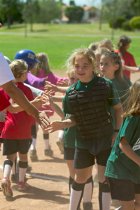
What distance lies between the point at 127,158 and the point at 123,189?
252 millimetres

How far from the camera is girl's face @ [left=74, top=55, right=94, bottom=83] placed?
191 inches

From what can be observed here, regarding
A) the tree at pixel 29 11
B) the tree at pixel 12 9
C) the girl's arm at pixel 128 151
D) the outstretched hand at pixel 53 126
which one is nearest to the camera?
the girl's arm at pixel 128 151

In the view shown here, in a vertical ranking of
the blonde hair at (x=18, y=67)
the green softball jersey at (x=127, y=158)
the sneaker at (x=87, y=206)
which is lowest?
the sneaker at (x=87, y=206)

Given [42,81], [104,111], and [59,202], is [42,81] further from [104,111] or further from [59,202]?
[104,111]

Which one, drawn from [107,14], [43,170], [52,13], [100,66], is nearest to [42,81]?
[43,170]

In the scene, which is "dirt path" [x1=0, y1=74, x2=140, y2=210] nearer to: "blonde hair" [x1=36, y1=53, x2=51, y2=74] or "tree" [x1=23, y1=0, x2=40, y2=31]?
"blonde hair" [x1=36, y1=53, x2=51, y2=74]

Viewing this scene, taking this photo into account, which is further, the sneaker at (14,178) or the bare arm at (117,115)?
the sneaker at (14,178)

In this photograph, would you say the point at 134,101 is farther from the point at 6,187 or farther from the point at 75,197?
the point at 6,187

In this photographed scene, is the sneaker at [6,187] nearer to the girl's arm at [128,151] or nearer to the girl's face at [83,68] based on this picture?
the girl's face at [83,68]

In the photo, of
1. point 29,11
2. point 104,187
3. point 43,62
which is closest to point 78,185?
point 104,187

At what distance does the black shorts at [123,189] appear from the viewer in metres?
4.12

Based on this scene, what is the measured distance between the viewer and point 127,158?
4.12m

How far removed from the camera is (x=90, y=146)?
16.0 ft

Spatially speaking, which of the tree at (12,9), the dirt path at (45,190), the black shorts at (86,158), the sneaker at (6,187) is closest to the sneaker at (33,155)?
the dirt path at (45,190)
